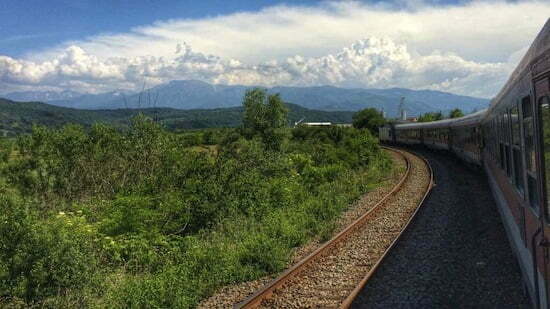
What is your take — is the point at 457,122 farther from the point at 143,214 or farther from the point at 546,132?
the point at 546,132

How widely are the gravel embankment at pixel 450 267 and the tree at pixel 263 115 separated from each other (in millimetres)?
40734

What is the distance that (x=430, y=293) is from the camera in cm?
717

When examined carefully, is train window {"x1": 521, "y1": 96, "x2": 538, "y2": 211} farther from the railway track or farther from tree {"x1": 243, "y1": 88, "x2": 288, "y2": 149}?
tree {"x1": 243, "y1": 88, "x2": 288, "y2": 149}

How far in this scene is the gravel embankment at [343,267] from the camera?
7.16 m

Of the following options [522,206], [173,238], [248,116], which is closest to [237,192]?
[173,238]

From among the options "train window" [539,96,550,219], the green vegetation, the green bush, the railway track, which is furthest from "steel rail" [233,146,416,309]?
"train window" [539,96,550,219]

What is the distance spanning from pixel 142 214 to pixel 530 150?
30.4 ft

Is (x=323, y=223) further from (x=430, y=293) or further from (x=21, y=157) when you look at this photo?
(x=21, y=157)

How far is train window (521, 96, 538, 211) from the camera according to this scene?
17.0 ft

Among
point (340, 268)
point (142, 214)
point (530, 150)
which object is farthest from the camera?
point (142, 214)

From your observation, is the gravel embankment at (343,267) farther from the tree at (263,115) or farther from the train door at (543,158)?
the tree at (263,115)

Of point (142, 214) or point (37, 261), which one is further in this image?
point (142, 214)

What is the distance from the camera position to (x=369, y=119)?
294 feet

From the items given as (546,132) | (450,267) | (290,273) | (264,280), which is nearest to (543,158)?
(546,132)
